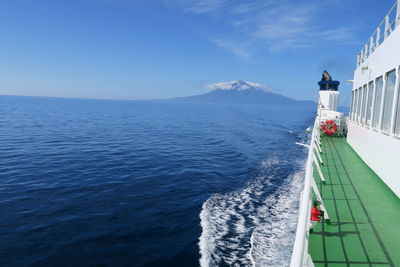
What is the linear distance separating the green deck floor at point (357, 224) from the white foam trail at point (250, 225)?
2.90 metres

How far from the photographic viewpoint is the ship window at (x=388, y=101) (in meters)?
8.99

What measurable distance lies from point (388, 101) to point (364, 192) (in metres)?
3.44

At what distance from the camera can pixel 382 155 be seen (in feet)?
30.6

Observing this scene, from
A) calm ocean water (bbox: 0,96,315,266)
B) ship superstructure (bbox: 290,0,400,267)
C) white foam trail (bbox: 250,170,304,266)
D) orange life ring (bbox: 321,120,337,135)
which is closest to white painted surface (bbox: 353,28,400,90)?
ship superstructure (bbox: 290,0,400,267)

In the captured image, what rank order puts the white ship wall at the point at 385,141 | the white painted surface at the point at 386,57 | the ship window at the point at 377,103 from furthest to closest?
the ship window at the point at 377,103
the white painted surface at the point at 386,57
the white ship wall at the point at 385,141

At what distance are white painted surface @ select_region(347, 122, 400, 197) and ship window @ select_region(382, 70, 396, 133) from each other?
394 millimetres

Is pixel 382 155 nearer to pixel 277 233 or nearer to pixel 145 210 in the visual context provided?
pixel 277 233

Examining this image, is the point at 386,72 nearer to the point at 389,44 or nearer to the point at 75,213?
the point at 389,44

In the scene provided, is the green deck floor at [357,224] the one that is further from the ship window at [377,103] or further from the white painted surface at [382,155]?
Answer: the ship window at [377,103]

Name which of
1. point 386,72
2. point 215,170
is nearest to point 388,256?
point 386,72

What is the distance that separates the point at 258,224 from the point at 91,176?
39.1ft

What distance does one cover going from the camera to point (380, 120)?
9.88m

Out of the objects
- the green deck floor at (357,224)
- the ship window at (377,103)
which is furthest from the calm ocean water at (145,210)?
the ship window at (377,103)

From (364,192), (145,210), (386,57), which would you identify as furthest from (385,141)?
(145,210)
